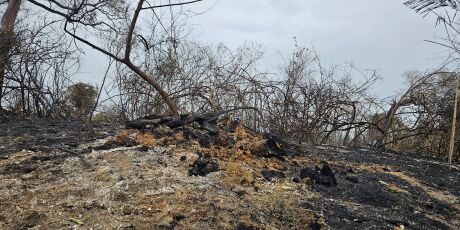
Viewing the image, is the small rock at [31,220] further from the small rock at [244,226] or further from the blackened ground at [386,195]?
the blackened ground at [386,195]

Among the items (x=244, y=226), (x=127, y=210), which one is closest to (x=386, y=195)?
(x=244, y=226)

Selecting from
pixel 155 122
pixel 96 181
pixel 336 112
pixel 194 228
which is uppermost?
pixel 336 112

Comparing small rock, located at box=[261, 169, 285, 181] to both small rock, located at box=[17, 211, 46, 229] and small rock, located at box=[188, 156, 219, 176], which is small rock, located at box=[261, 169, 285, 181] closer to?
small rock, located at box=[188, 156, 219, 176]

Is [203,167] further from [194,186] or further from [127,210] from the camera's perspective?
[127,210]

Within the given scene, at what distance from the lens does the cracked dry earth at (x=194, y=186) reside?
9.14 feet

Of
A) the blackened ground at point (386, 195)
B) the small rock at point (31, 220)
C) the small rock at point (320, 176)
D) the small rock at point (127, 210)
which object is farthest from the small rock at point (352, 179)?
the small rock at point (31, 220)

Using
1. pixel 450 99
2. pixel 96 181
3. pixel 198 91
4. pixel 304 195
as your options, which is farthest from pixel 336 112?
pixel 96 181

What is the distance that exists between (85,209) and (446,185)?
3.08 metres

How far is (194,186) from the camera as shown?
3.16m

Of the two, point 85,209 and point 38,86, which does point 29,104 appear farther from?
point 85,209

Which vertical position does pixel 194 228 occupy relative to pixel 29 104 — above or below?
below

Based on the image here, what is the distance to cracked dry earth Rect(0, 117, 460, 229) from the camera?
2.79 metres

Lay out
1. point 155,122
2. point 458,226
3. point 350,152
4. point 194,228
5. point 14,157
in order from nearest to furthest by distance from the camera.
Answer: point 194,228
point 458,226
point 14,157
point 155,122
point 350,152

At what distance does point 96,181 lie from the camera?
3180 mm
